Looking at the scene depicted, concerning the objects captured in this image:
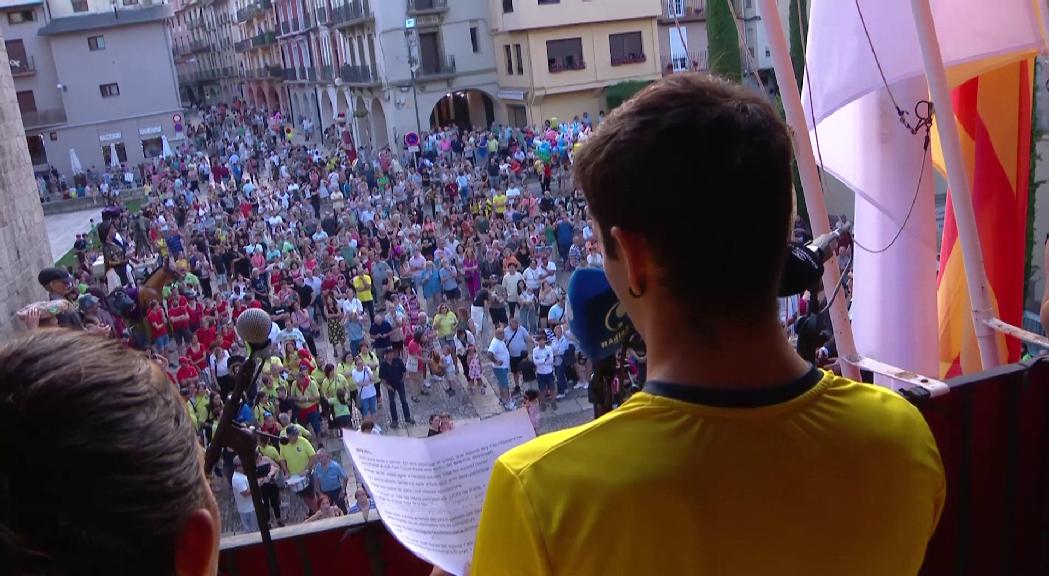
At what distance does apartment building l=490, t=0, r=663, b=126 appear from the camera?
28.4 metres

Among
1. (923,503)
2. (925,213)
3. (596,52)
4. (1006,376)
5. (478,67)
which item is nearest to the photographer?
(923,503)

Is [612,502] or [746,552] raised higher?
[612,502]

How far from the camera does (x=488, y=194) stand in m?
20.7

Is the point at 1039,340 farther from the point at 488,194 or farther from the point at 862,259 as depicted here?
the point at 488,194

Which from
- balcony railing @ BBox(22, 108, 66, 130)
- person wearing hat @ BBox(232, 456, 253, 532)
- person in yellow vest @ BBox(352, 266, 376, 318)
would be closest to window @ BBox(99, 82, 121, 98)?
balcony railing @ BBox(22, 108, 66, 130)

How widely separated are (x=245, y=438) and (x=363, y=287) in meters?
12.0

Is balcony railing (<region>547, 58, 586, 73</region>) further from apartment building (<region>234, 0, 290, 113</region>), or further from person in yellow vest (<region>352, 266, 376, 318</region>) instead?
apartment building (<region>234, 0, 290, 113</region>)

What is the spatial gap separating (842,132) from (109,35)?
37.1m

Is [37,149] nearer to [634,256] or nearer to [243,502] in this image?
[243,502]

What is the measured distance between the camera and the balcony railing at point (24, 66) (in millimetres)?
35031

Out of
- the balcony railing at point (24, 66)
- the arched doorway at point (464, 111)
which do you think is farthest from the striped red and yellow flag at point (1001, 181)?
the balcony railing at point (24, 66)

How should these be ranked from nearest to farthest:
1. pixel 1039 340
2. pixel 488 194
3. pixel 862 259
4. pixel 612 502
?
1. pixel 612 502
2. pixel 1039 340
3. pixel 862 259
4. pixel 488 194

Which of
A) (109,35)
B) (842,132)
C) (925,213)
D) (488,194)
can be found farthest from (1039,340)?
(109,35)

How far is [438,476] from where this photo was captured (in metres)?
1.66
